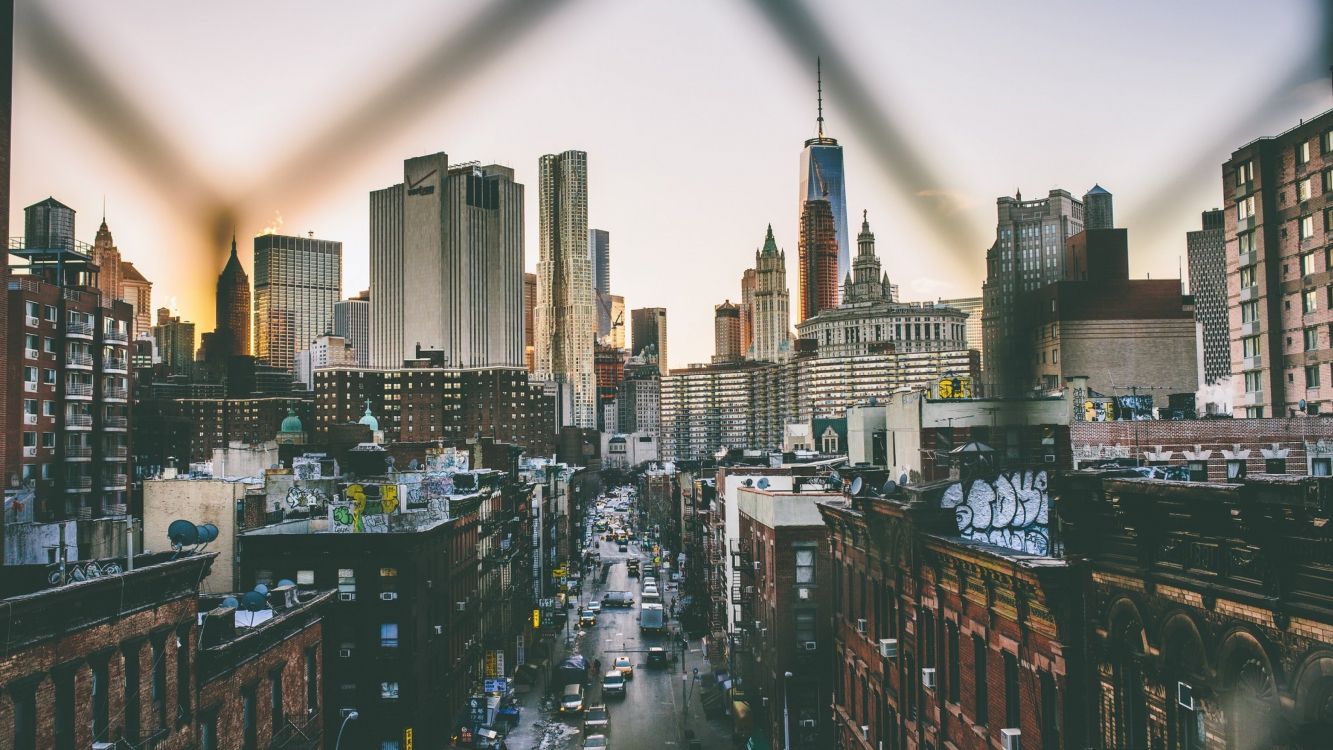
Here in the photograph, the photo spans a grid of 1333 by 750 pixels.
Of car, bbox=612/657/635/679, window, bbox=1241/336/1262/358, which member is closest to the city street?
car, bbox=612/657/635/679

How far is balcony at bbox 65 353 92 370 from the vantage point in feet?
259

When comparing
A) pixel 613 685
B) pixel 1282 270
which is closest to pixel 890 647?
pixel 1282 270

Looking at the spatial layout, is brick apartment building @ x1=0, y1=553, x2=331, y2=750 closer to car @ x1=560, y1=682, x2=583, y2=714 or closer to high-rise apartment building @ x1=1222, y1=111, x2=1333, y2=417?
car @ x1=560, y1=682, x2=583, y2=714

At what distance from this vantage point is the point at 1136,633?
48.0 ft

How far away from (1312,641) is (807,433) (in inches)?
4936

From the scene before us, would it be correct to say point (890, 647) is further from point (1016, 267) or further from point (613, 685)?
point (613, 685)

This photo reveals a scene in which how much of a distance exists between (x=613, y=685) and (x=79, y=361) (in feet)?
158

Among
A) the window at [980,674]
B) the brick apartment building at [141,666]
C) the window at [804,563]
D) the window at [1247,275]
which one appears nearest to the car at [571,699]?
the window at [804,563]

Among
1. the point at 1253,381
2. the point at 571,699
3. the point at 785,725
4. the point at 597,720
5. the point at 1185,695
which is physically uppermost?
the point at 1253,381

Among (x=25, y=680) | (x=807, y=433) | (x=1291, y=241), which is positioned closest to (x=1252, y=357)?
(x=1291, y=241)

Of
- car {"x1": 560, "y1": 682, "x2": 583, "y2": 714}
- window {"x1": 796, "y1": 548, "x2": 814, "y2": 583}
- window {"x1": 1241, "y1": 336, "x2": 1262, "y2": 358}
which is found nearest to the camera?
window {"x1": 796, "y1": 548, "x2": 814, "y2": 583}

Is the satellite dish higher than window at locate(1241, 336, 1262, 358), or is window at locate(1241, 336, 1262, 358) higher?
window at locate(1241, 336, 1262, 358)

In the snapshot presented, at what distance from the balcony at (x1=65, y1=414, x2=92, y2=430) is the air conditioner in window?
82993 millimetres

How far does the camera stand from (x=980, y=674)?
22.2 metres
